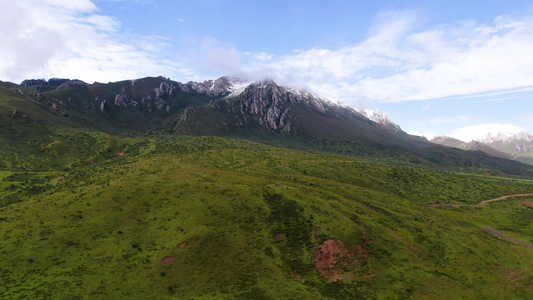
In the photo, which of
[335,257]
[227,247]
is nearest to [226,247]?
[227,247]

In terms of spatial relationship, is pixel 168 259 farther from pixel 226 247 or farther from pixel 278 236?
pixel 278 236

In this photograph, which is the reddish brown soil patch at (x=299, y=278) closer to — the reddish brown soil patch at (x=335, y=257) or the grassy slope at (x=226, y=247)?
the grassy slope at (x=226, y=247)

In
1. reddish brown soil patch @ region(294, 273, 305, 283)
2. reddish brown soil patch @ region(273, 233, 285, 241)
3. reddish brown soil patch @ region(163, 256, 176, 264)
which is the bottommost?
reddish brown soil patch @ region(163, 256, 176, 264)

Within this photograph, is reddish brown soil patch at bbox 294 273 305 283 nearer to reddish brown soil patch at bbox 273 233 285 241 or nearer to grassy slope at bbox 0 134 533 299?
grassy slope at bbox 0 134 533 299

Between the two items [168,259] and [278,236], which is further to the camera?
[278,236]

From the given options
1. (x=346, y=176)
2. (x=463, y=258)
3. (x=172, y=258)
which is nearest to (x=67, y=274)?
(x=172, y=258)

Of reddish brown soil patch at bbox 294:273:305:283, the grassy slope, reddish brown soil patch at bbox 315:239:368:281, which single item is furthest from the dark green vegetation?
reddish brown soil patch at bbox 315:239:368:281

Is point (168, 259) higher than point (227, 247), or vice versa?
point (227, 247)

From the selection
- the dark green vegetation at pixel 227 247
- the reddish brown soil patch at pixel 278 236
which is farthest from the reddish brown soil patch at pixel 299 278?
the reddish brown soil patch at pixel 278 236

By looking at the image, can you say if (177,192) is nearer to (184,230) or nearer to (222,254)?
(184,230)
